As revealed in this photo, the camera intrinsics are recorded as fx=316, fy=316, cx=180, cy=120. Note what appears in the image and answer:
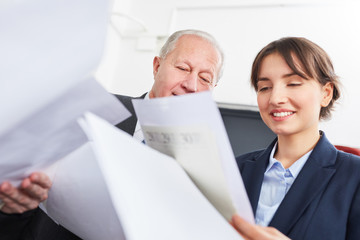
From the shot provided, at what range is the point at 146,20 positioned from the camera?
10.2ft

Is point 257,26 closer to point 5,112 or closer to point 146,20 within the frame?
point 146,20

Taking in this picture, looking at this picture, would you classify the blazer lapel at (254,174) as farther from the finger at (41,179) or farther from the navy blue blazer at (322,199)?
the finger at (41,179)

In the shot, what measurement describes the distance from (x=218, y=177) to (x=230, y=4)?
2703 mm

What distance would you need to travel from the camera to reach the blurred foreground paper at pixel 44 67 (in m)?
0.31

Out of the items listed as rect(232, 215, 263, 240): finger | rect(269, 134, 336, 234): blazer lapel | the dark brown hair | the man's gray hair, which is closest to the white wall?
the man's gray hair

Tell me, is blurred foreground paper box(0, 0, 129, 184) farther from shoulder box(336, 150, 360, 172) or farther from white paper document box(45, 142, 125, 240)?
shoulder box(336, 150, 360, 172)

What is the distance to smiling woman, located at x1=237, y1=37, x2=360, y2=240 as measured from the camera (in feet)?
2.30

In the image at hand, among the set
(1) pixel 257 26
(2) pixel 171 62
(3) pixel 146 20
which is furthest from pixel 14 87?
(3) pixel 146 20

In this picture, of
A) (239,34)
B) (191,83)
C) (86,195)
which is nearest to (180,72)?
(191,83)

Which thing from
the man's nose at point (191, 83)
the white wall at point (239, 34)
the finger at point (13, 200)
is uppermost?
the white wall at point (239, 34)

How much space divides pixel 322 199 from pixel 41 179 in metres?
0.61

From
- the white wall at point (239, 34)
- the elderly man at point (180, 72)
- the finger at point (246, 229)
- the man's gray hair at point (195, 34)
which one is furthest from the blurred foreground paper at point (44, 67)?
the white wall at point (239, 34)

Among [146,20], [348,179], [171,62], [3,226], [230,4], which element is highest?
[230,4]

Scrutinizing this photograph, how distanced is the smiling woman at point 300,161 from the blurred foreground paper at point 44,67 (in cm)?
54
